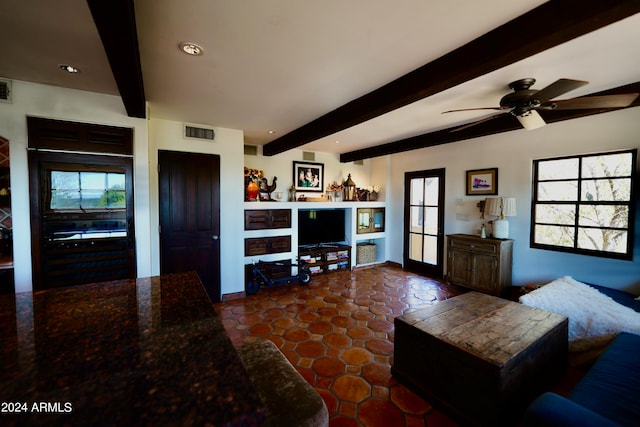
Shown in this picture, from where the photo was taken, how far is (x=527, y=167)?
3.95 metres

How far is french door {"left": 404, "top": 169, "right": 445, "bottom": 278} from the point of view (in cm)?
518

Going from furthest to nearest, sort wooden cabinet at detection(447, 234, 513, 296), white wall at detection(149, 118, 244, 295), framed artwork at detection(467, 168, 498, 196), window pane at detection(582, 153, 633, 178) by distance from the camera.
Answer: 1. framed artwork at detection(467, 168, 498, 196)
2. wooden cabinet at detection(447, 234, 513, 296)
3. white wall at detection(149, 118, 244, 295)
4. window pane at detection(582, 153, 633, 178)

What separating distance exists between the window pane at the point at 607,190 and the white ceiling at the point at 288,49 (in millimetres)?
1237

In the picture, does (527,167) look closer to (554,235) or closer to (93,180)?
(554,235)

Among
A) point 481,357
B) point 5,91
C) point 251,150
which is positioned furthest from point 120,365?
point 251,150

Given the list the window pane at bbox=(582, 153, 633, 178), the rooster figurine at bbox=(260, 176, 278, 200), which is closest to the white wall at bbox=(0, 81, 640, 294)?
the window pane at bbox=(582, 153, 633, 178)

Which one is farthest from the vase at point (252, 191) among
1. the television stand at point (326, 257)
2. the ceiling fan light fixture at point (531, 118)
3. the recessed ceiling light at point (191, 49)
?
the ceiling fan light fixture at point (531, 118)

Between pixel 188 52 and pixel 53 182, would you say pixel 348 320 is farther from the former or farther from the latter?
pixel 53 182

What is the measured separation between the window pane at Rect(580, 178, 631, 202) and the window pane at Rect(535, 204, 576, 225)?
0.21 meters

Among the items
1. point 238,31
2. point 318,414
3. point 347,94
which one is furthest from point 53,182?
point 318,414

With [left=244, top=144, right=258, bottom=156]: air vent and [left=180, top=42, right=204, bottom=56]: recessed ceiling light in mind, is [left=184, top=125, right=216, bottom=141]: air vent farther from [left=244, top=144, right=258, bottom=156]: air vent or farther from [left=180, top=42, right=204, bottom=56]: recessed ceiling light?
[left=180, top=42, right=204, bottom=56]: recessed ceiling light

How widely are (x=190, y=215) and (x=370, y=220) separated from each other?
3652 mm

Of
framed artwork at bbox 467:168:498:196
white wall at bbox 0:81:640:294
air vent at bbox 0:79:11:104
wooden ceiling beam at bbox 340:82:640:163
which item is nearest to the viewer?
air vent at bbox 0:79:11:104

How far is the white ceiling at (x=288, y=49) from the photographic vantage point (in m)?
1.56
